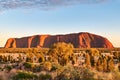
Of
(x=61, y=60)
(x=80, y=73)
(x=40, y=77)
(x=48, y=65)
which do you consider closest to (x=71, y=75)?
(x=80, y=73)

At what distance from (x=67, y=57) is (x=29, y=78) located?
30.2 m

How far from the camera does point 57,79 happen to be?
Result: 24609mm

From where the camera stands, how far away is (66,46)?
55.8 meters

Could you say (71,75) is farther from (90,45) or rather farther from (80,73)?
(90,45)

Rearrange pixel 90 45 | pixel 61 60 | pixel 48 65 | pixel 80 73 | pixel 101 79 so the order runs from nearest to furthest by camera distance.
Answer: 1. pixel 101 79
2. pixel 80 73
3. pixel 48 65
4. pixel 61 60
5. pixel 90 45

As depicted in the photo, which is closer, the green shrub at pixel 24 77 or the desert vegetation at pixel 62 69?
the desert vegetation at pixel 62 69

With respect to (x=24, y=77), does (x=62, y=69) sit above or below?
above

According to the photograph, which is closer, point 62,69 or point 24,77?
point 24,77

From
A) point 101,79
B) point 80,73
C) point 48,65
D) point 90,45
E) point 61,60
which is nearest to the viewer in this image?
point 101,79

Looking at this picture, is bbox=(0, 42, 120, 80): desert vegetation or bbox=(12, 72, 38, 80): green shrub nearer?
bbox=(0, 42, 120, 80): desert vegetation

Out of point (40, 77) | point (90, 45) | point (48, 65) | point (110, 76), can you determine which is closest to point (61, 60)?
point (48, 65)

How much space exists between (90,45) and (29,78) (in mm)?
173018

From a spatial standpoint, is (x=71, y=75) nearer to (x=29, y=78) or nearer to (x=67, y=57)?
(x=29, y=78)

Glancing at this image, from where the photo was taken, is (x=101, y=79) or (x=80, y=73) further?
(x=80, y=73)
